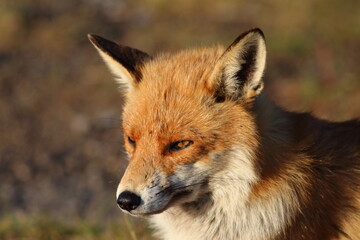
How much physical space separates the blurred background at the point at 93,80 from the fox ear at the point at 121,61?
1.56 meters

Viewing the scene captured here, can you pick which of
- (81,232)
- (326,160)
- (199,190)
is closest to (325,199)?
(326,160)

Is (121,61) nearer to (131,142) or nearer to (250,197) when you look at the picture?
(131,142)

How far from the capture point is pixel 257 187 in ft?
13.5

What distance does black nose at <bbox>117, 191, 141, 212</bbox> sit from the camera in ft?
12.9

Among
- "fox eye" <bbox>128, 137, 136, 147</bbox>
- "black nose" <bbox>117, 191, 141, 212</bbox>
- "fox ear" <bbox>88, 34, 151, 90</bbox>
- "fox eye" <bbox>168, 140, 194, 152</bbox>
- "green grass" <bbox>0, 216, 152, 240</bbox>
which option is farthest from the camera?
"green grass" <bbox>0, 216, 152, 240</bbox>

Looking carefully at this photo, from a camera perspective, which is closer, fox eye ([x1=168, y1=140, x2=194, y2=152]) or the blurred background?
fox eye ([x1=168, y1=140, x2=194, y2=152])

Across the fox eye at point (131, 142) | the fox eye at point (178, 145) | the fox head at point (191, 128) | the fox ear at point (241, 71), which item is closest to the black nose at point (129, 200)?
the fox head at point (191, 128)

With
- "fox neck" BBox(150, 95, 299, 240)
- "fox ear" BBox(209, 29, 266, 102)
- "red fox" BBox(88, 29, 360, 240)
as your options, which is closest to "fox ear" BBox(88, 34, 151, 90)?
"red fox" BBox(88, 29, 360, 240)

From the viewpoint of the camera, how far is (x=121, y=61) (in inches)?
187

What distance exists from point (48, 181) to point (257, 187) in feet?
14.9

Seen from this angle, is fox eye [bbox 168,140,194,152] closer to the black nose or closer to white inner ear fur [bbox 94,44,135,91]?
the black nose

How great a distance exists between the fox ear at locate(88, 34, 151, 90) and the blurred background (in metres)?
1.56

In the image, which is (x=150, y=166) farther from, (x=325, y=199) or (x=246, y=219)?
(x=325, y=199)

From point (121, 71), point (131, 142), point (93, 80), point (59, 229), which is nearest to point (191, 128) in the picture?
point (131, 142)
